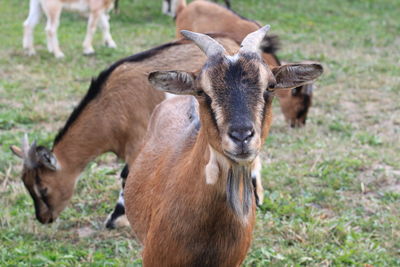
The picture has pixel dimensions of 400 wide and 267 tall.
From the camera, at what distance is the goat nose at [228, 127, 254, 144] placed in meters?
2.58

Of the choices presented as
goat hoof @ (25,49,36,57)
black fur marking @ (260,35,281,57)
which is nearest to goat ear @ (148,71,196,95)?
black fur marking @ (260,35,281,57)

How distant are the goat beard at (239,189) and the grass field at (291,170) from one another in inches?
65.3

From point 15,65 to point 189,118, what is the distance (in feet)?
23.6

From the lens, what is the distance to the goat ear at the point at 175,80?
2.96 meters

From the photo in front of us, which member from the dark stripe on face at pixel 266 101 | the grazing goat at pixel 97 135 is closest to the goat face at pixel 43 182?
the grazing goat at pixel 97 135

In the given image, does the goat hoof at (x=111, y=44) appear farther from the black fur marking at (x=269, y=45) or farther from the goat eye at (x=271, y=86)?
the goat eye at (x=271, y=86)

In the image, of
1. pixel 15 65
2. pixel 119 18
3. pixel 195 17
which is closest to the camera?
pixel 195 17

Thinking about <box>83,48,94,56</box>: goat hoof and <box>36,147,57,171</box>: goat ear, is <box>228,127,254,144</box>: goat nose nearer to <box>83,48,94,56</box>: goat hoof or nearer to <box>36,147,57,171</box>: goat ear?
<box>36,147,57,171</box>: goat ear

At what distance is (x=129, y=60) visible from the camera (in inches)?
226

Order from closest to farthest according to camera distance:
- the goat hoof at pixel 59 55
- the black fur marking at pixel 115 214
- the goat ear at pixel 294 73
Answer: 1. the goat ear at pixel 294 73
2. the black fur marking at pixel 115 214
3. the goat hoof at pixel 59 55

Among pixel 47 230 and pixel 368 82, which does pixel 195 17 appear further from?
pixel 47 230

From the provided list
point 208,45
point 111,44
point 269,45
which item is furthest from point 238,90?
point 111,44

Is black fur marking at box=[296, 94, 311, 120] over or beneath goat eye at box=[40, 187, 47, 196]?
beneath

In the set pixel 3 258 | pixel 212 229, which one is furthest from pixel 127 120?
pixel 212 229
